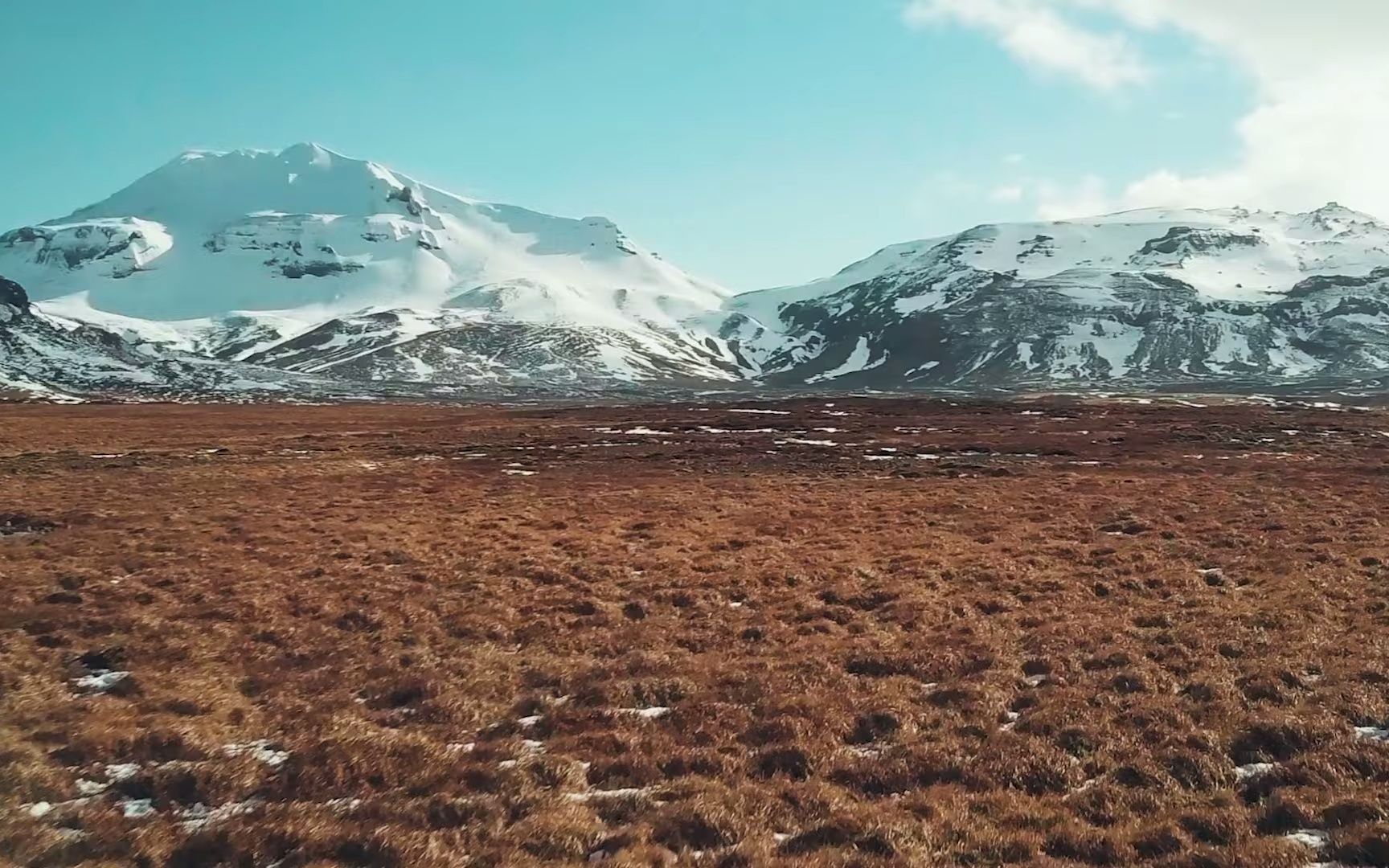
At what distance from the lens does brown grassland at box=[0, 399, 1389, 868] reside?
10.0 m

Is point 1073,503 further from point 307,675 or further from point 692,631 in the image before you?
point 307,675

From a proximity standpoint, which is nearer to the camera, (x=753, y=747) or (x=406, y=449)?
(x=753, y=747)

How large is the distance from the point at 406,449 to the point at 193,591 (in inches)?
1452

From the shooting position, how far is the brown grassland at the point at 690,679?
395 inches

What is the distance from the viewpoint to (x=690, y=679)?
15398mm

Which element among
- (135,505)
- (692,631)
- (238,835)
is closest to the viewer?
(238,835)

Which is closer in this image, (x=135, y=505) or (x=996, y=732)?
(x=996, y=732)

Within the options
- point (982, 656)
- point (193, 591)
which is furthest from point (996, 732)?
point (193, 591)

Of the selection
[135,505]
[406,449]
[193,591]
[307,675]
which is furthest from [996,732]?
[406,449]

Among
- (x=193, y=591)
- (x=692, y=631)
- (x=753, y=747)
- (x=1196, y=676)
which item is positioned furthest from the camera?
(x=193, y=591)

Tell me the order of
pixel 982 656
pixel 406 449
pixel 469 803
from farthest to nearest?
pixel 406 449 < pixel 982 656 < pixel 469 803

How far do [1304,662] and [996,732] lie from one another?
264 inches

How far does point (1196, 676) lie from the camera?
14.6 metres

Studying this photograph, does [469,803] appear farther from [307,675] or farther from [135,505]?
[135,505]
